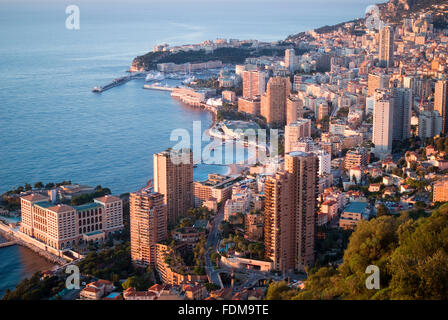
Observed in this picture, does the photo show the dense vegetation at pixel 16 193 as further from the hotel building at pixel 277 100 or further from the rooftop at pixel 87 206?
the hotel building at pixel 277 100

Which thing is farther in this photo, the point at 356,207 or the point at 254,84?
the point at 254,84

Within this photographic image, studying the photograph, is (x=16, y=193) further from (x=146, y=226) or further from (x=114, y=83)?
(x=114, y=83)

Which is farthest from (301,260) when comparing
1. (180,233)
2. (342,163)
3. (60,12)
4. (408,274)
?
(60,12)

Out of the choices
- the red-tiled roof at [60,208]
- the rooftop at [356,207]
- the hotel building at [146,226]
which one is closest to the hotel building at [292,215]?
the hotel building at [146,226]

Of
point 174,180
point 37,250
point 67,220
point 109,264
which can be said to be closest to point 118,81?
point 174,180

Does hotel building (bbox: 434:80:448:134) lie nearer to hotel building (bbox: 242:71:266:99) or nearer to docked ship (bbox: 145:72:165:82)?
hotel building (bbox: 242:71:266:99)

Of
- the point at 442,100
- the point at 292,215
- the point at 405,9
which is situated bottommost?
the point at 292,215

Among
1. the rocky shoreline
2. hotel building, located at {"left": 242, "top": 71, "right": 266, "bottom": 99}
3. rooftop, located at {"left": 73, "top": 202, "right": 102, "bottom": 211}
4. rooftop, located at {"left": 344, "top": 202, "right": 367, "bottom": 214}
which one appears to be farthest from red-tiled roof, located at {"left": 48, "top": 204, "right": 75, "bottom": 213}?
hotel building, located at {"left": 242, "top": 71, "right": 266, "bottom": 99}

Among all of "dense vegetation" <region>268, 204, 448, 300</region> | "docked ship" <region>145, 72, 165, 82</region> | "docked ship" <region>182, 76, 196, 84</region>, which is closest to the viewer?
"dense vegetation" <region>268, 204, 448, 300</region>
